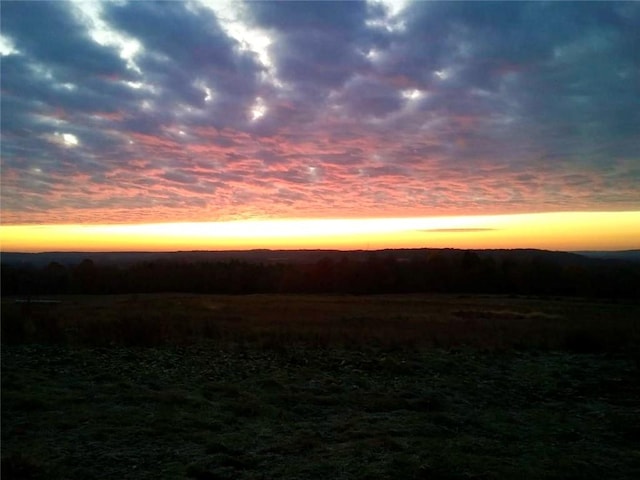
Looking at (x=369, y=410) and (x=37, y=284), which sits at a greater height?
(x=37, y=284)

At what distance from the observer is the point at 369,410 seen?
9086mm

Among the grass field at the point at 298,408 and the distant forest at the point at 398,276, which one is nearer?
the grass field at the point at 298,408

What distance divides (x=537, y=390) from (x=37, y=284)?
12.4m

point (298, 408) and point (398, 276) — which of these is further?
point (398, 276)

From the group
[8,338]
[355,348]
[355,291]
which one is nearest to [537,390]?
[355,348]

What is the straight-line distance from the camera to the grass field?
628 cm

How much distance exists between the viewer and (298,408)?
9.02m

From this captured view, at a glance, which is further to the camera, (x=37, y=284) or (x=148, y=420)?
(x=37, y=284)

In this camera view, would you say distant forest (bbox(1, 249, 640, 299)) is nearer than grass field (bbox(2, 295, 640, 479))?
No

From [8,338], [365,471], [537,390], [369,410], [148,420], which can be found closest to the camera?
[365,471]

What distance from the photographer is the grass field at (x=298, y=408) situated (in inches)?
247

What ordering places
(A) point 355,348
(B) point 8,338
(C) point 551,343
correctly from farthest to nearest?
(C) point 551,343
(A) point 355,348
(B) point 8,338

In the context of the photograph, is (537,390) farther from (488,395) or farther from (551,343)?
(551,343)

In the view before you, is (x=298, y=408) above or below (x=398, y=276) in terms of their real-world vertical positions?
above
